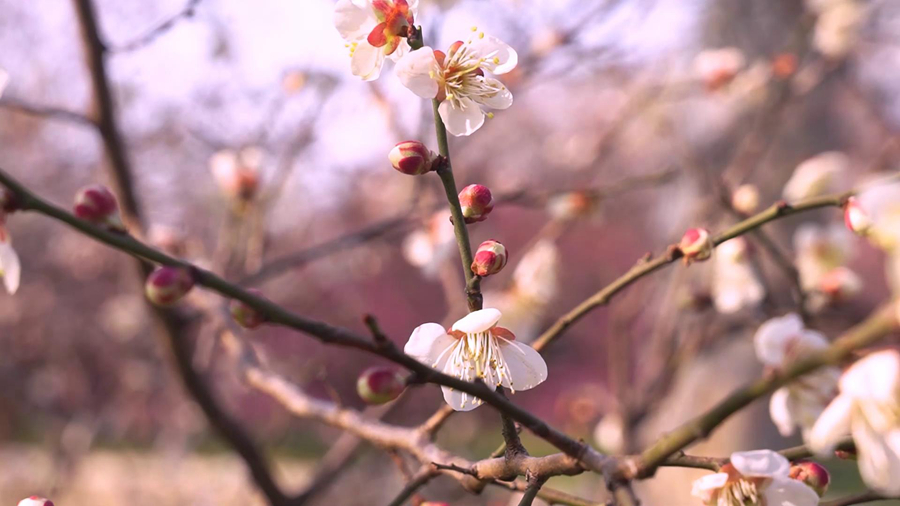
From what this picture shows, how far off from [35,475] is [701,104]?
5747mm

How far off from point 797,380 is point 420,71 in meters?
0.54

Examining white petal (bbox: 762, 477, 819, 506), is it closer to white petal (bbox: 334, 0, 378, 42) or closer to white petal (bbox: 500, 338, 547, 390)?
white petal (bbox: 500, 338, 547, 390)

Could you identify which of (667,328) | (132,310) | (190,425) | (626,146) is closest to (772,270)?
(667,328)

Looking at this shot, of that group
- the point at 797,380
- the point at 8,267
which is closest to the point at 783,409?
the point at 797,380

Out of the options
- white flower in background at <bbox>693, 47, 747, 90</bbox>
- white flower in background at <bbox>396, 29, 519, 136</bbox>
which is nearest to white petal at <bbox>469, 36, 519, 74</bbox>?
white flower in background at <bbox>396, 29, 519, 136</bbox>

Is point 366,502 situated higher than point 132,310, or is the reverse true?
point 132,310

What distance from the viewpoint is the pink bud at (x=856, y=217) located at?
694 mm

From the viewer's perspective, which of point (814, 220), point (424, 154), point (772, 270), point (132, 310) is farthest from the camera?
point (132, 310)

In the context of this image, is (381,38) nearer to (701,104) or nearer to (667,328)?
(667,328)

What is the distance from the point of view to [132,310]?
15.4 feet

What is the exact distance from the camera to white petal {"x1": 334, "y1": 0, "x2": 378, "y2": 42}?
75 cm

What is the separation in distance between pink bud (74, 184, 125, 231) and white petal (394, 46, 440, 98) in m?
0.32

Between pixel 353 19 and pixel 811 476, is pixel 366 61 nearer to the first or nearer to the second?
pixel 353 19

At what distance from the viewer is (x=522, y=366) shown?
0.76m
